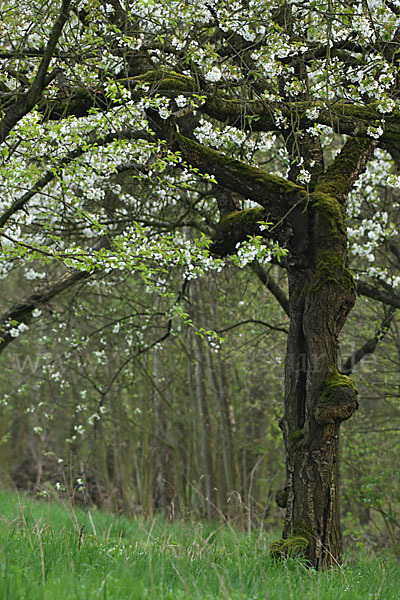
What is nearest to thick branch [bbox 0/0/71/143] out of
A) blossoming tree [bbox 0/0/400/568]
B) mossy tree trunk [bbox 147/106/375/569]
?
blossoming tree [bbox 0/0/400/568]

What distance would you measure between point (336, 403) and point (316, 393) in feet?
0.88

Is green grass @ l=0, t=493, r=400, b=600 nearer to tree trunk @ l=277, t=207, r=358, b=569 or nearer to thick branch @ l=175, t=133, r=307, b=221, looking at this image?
tree trunk @ l=277, t=207, r=358, b=569

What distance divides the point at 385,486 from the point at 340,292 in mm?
6057

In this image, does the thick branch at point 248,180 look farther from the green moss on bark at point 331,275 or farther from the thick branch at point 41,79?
the thick branch at point 41,79

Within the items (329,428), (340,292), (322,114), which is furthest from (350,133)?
(329,428)

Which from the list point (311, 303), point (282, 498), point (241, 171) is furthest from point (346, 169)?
point (282, 498)

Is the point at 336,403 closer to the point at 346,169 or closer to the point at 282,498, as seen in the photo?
the point at 282,498

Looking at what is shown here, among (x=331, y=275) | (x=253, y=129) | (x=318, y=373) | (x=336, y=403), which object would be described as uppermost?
(x=253, y=129)

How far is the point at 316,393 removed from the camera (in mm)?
5363

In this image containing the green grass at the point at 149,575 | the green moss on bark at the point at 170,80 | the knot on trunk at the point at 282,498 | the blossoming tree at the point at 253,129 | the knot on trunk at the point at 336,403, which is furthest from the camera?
the green moss on bark at the point at 170,80

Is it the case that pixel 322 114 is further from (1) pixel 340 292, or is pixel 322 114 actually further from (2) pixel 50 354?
(2) pixel 50 354

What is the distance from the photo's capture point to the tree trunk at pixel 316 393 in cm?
514

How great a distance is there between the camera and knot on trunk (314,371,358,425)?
5129mm

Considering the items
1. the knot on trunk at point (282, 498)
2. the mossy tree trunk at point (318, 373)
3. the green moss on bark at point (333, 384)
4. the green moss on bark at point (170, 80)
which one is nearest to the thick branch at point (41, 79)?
the green moss on bark at point (170, 80)
